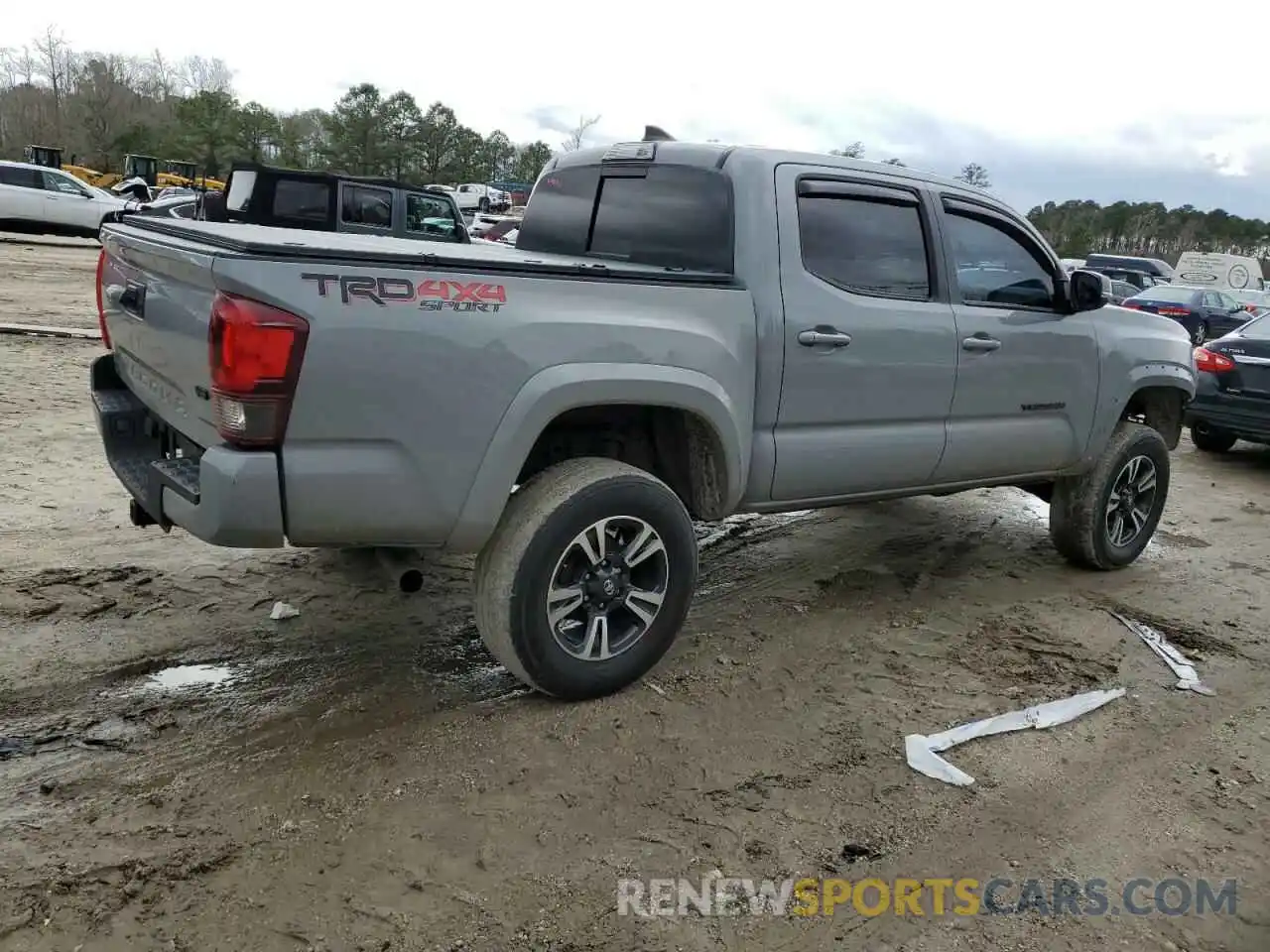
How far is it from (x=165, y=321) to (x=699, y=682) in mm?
2290

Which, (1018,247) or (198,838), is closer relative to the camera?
(198,838)

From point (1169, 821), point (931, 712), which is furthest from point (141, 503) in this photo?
point (1169, 821)

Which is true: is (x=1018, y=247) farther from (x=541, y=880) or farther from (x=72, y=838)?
(x=72, y=838)

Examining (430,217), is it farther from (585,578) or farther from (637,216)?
(585,578)

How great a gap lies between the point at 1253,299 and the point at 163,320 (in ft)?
90.2

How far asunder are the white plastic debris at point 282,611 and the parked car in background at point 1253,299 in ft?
74.9

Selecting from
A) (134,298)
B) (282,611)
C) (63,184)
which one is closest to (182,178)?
(63,184)

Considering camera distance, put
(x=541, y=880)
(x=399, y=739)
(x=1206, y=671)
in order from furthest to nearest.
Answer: (x=1206, y=671), (x=399, y=739), (x=541, y=880)

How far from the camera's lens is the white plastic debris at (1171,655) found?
406 centimetres

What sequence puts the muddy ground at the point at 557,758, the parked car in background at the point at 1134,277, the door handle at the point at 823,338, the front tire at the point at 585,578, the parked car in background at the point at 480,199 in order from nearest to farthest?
the muddy ground at the point at 557,758 < the front tire at the point at 585,578 < the door handle at the point at 823,338 < the parked car in background at the point at 1134,277 < the parked car in background at the point at 480,199

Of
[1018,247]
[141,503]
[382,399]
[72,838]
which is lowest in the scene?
[72,838]

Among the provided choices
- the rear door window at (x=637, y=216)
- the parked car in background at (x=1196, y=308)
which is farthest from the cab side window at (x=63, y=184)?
the parked car in background at (x=1196, y=308)

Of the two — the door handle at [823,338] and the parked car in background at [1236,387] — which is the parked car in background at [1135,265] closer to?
the parked car in background at [1236,387]

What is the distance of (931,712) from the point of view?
3682 millimetres
